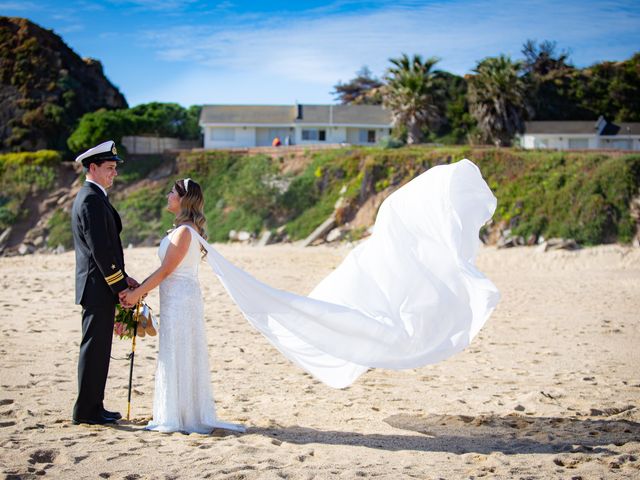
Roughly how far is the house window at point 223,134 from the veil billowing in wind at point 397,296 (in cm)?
5072

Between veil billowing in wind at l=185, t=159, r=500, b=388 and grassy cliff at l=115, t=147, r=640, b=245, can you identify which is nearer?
veil billowing in wind at l=185, t=159, r=500, b=388

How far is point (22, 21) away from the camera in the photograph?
5675cm

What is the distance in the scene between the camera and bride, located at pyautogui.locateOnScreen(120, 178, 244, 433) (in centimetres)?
628

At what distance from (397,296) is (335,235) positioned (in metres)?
27.3

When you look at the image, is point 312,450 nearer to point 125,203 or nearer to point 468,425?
point 468,425

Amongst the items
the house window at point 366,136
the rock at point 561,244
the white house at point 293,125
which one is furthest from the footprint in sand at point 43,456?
the house window at point 366,136

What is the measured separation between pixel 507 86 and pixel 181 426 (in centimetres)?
4358

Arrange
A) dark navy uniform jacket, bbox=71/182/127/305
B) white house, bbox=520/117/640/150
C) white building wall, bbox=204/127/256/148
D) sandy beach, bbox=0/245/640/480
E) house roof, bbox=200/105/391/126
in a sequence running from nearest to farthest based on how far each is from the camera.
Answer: sandy beach, bbox=0/245/640/480, dark navy uniform jacket, bbox=71/182/127/305, white house, bbox=520/117/640/150, white building wall, bbox=204/127/256/148, house roof, bbox=200/105/391/126

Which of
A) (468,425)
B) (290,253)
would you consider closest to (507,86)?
(290,253)

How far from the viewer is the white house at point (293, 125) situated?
186ft

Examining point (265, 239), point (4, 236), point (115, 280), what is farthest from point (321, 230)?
point (115, 280)

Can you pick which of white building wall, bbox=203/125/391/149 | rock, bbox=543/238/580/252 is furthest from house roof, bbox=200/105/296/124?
rock, bbox=543/238/580/252

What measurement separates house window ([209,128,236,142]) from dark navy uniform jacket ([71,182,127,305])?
5106 cm

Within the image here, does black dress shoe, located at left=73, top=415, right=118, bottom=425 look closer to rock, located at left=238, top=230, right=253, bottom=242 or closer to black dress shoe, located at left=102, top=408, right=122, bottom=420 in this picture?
black dress shoe, located at left=102, top=408, right=122, bottom=420
